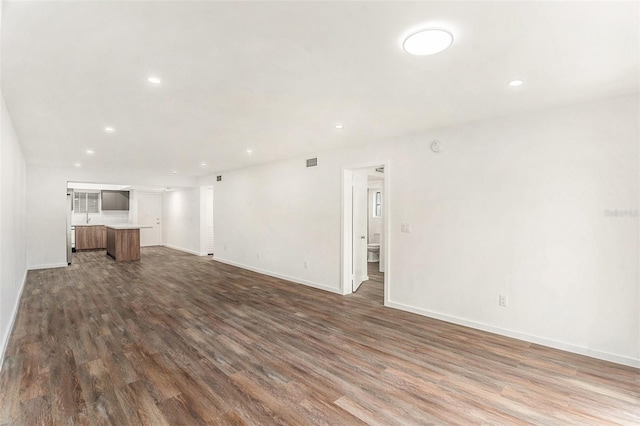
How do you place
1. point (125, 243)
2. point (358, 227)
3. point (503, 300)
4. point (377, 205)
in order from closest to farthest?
point (503, 300) → point (358, 227) → point (125, 243) → point (377, 205)

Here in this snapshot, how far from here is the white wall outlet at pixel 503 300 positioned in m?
3.40

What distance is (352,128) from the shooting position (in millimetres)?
3957

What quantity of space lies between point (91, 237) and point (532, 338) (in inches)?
509

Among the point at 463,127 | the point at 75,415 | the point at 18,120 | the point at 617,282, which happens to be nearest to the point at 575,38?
the point at 463,127

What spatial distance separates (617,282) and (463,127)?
7.29 feet

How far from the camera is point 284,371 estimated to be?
102 inches

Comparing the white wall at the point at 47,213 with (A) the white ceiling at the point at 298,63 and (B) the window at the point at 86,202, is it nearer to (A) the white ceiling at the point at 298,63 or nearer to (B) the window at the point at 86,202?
(B) the window at the point at 86,202

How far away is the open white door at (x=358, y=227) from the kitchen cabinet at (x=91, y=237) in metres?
10.0

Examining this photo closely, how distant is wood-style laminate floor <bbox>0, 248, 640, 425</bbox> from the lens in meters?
2.05

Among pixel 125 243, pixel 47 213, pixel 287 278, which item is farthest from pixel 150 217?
pixel 287 278

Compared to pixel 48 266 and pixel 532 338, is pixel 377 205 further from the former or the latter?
pixel 48 266

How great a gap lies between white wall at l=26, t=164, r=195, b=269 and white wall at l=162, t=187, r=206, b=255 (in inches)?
113

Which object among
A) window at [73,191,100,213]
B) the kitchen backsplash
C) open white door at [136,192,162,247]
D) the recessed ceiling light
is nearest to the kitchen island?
open white door at [136,192,162,247]

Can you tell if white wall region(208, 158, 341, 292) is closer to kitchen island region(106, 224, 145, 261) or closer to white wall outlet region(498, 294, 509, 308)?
white wall outlet region(498, 294, 509, 308)
